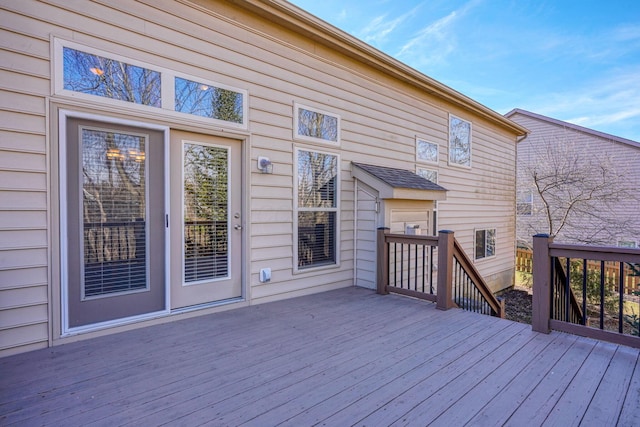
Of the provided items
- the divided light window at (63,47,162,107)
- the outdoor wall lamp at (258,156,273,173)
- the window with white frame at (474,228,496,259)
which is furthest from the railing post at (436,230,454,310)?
the window with white frame at (474,228,496,259)

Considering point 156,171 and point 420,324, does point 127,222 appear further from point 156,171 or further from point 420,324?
point 420,324

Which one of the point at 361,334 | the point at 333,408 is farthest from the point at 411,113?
the point at 333,408

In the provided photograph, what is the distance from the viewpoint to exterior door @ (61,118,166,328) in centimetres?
263

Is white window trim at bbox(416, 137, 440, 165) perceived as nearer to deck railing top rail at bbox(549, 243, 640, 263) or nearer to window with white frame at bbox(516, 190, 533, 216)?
deck railing top rail at bbox(549, 243, 640, 263)

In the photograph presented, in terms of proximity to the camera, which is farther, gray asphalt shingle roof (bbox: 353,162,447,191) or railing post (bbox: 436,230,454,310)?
gray asphalt shingle roof (bbox: 353,162,447,191)

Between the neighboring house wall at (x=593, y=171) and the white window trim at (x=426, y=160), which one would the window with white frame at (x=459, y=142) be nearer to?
the white window trim at (x=426, y=160)

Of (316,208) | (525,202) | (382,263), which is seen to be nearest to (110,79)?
(316,208)

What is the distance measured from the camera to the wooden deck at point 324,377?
66.1 inches

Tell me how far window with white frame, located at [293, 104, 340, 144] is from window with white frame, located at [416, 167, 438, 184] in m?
2.39

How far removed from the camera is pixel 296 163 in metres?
4.07

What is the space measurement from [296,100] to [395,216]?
6.90 feet

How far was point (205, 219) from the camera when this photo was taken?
337cm

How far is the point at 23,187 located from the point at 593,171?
13460 millimetres

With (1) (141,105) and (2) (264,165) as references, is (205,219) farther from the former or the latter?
(1) (141,105)
